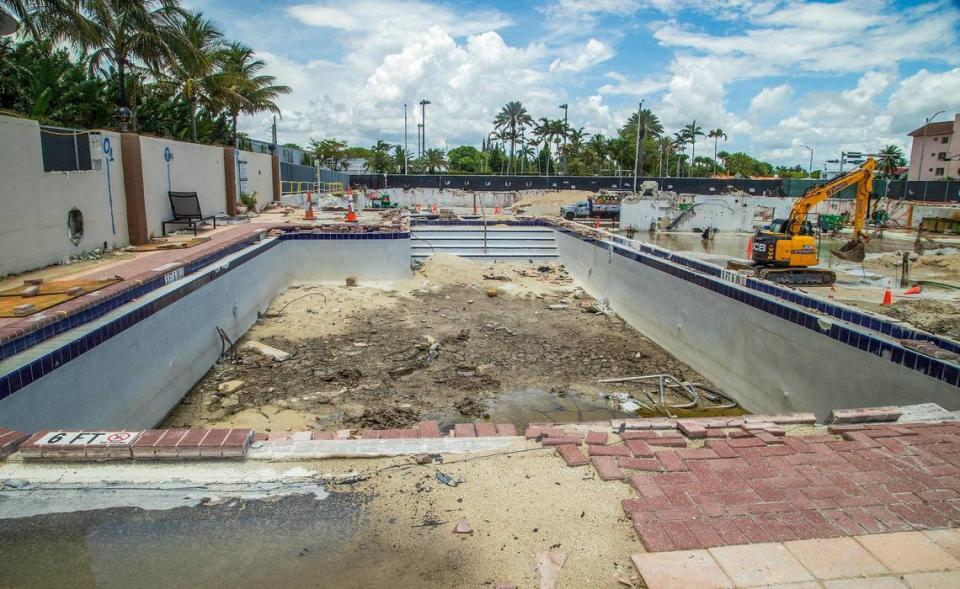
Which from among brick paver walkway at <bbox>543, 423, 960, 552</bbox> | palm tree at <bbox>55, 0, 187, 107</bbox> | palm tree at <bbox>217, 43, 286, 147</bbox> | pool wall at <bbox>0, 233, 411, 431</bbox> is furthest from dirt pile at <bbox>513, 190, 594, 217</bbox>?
brick paver walkway at <bbox>543, 423, 960, 552</bbox>

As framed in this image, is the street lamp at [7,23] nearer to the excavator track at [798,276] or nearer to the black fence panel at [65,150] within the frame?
the black fence panel at [65,150]

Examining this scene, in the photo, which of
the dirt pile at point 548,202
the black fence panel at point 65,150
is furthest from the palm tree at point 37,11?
the dirt pile at point 548,202

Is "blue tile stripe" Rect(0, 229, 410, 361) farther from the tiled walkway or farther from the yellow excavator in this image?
the yellow excavator

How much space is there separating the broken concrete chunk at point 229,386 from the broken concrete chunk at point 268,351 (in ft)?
3.32

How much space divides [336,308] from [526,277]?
5.91 m

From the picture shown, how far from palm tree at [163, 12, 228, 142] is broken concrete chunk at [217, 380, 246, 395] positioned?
44.0 ft

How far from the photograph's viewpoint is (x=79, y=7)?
1250 centimetres

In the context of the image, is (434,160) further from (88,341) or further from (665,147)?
(88,341)

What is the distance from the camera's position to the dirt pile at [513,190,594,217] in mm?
37969

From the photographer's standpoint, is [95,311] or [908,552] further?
[95,311]

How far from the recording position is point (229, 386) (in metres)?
7.52

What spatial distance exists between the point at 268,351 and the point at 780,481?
7.58m

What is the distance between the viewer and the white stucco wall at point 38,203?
771 cm

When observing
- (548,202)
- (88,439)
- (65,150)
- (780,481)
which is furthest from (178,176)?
(548,202)
